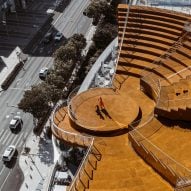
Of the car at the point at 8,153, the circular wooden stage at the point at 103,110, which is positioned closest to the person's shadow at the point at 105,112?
the circular wooden stage at the point at 103,110

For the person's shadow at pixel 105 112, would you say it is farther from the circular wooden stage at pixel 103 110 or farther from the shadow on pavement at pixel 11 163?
the shadow on pavement at pixel 11 163

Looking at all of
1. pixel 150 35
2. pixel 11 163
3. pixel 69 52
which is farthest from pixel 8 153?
pixel 150 35

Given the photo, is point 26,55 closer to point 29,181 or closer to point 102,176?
point 29,181

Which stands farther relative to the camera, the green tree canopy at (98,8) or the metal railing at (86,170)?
the green tree canopy at (98,8)

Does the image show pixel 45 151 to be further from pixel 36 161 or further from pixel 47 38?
pixel 47 38

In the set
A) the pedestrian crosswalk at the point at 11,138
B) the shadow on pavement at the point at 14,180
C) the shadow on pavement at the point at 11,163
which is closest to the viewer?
the shadow on pavement at the point at 14,180

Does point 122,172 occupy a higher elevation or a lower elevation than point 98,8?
higher

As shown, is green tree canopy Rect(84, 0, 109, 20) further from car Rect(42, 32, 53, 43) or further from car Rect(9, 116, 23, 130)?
car Rect(9, 116, 23, 130)

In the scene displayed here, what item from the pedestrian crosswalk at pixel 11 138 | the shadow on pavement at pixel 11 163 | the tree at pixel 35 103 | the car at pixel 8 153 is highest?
the tree at pixel 35 103

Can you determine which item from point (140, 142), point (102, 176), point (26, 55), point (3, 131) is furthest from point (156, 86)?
point (26, 55)
